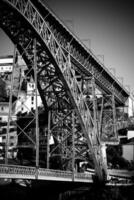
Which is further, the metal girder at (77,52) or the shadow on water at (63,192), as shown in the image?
the shadow on water at (63,192)

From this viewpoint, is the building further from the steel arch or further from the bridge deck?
the bridge deck

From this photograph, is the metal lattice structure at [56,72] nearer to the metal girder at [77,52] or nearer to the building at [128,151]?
the metal girder at [77,52]

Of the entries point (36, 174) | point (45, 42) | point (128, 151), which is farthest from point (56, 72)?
point (128, 151)

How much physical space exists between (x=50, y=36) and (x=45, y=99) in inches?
243

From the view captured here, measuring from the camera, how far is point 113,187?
2619 cm

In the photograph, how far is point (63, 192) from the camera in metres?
25.4

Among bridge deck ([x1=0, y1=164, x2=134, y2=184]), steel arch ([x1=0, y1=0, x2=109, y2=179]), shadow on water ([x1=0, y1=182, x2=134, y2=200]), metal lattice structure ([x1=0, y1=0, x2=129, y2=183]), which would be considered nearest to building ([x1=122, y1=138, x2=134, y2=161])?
metal lattice structure ([x1=0, y1=0, x2=129, y2=183])

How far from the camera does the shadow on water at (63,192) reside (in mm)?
25062

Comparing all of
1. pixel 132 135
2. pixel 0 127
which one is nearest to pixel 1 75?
pixel 0 127

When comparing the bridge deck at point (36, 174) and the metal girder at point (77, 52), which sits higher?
the metal girder at point (77, 52)

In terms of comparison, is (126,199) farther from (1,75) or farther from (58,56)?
(1,75)

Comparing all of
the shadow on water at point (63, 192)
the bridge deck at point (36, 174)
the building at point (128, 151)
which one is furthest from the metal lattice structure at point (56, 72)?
the building at point (128, 151)

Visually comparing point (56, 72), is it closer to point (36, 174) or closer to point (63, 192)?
point (36, 174)

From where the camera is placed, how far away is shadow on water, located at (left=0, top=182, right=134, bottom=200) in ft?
82.2
